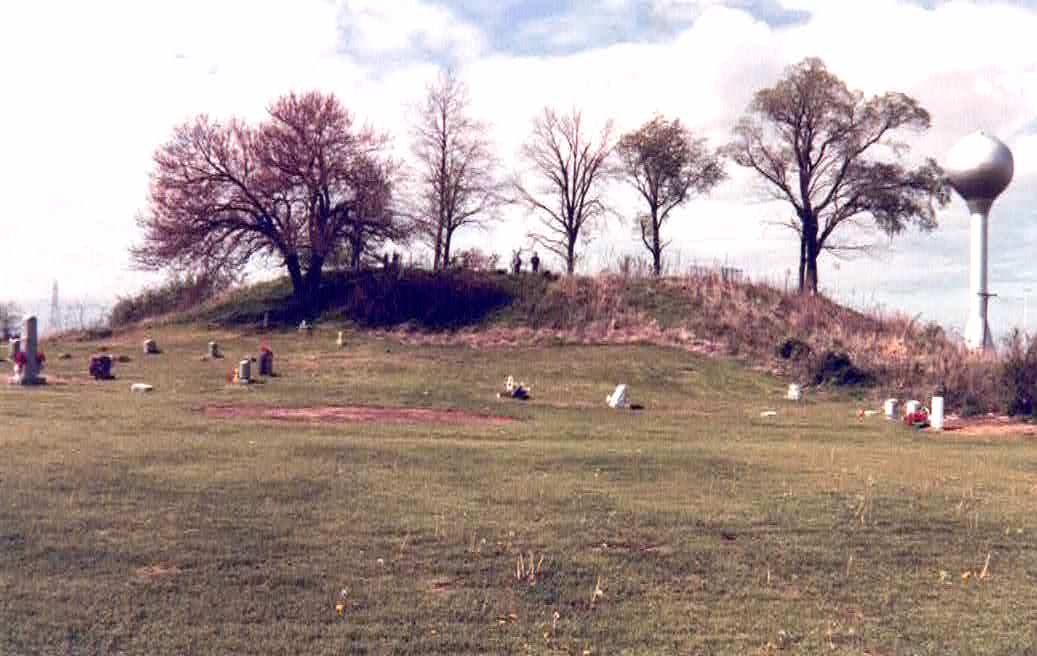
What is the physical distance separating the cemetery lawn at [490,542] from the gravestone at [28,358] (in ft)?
19.5

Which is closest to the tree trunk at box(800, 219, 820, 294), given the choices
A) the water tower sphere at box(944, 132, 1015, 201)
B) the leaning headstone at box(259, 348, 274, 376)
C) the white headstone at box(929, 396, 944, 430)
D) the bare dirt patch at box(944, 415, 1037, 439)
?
the water tower sphere at box(944, 132, 1015, 201)

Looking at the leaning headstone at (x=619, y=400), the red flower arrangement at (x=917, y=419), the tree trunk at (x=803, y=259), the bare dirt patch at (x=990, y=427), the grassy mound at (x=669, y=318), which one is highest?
the tree trunk at (x=803, y=259)

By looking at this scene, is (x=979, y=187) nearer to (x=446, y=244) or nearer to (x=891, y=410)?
(x=891, y=410)

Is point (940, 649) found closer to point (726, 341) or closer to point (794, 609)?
point (794, 609)

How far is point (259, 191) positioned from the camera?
45.3 meters

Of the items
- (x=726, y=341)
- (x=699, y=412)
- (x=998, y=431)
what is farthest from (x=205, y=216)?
(x=998, y=431)

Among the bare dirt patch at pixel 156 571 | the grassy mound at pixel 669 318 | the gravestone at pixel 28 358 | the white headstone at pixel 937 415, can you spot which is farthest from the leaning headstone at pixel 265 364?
the bare dirt patch at pixel 156 571

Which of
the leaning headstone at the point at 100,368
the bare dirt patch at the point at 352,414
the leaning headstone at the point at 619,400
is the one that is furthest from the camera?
the leaning headstone at the point at 100,368

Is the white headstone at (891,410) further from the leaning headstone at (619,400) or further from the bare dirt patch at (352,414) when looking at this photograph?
the bare dirt patch at (352,414)

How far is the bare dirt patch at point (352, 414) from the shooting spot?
19406 millimetres

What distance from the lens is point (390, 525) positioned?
9.62m

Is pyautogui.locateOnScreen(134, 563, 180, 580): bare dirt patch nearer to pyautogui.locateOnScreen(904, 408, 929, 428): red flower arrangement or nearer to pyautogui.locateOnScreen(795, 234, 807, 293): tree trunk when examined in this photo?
pyautogui.locateOnScreen(904, 408, 929, 428): red flower arrangement

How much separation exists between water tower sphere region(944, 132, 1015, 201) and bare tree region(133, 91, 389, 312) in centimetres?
2440

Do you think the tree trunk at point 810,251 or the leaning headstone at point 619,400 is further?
the tree trunk at point 810,251
